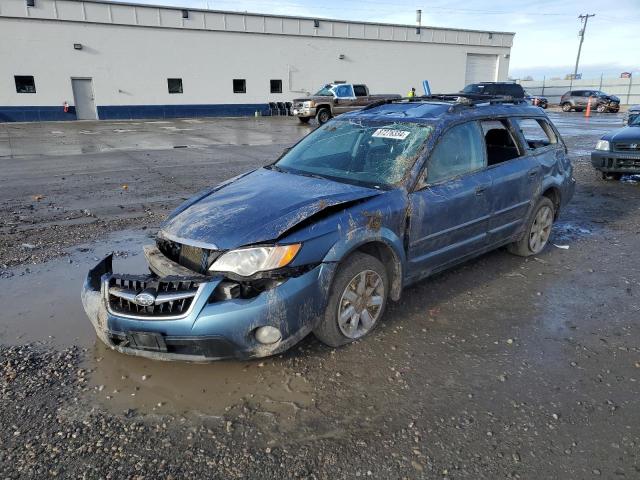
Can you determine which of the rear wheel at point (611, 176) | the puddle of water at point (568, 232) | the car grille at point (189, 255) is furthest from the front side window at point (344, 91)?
the car grille at point (189, 255)

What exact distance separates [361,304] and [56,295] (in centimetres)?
276

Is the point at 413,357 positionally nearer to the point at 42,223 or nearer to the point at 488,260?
the point at 488,260

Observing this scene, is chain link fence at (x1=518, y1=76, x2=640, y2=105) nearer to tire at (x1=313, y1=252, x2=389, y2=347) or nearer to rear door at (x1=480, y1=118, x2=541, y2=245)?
rear door at (x1=480, y1=118, x2=541, y2=245)

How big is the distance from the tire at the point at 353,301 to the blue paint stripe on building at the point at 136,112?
3032 centimetres

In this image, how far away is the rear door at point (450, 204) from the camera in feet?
12.8

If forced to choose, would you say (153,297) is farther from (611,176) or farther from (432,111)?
(611,176)

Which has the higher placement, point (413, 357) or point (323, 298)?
point (323, 298)

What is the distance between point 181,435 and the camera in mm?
2703

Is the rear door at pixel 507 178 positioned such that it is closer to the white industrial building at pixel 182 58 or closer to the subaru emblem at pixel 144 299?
the subaru emblem at pixel 144 299

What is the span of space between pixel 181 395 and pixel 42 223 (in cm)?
474

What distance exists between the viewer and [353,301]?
11.6 ft

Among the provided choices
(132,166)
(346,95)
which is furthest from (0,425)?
(346,95)

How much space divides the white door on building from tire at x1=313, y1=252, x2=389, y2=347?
3055 cm

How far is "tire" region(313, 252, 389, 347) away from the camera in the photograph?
11.1 ft
